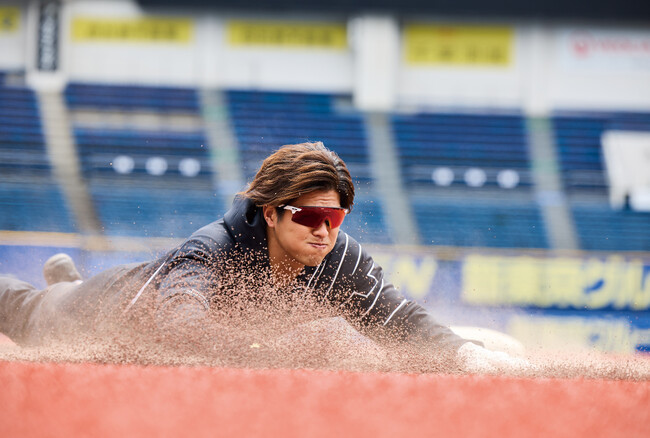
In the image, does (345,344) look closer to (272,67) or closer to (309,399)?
(309,399)

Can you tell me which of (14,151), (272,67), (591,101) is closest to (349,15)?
(272,67)

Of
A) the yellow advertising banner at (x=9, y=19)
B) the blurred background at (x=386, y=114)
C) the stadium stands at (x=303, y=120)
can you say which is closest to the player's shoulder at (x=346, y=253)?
the blurred background at (x=386, y=114)

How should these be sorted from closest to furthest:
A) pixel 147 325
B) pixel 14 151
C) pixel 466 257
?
pixel 147 325, pixel 466 257, pixel 14 151

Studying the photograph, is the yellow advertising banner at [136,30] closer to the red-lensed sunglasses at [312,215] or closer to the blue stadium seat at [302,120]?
the blue stadium seat at [302,120]

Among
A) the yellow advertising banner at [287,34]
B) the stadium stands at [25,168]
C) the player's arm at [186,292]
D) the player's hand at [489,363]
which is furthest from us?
the yellow advertising banner at [287,34]

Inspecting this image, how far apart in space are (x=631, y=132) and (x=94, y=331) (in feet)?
28.3

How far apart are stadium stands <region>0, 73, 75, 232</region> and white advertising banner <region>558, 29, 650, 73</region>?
283 inches

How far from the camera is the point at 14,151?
819cm

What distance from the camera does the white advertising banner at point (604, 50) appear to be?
940 centimetres

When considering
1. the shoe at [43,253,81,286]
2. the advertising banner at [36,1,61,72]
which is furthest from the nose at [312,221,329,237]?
the advertising banner at [36,1,61,72]

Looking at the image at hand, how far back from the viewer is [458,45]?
9.54 meters

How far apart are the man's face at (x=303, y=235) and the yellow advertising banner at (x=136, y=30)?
7701mm

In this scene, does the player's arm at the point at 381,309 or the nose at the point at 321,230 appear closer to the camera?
the nose at the point at 321,230

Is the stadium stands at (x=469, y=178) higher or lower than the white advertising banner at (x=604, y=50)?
lower
